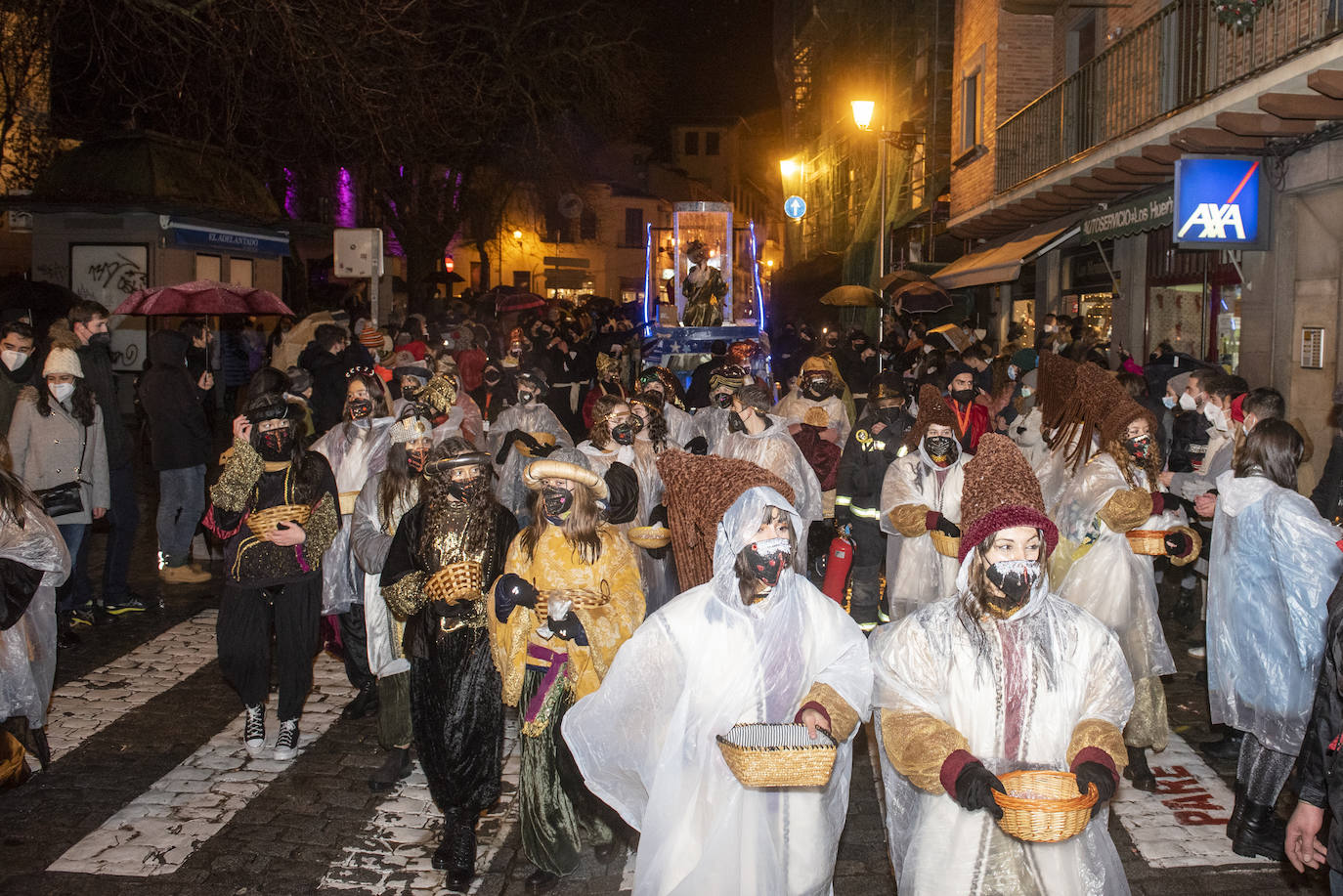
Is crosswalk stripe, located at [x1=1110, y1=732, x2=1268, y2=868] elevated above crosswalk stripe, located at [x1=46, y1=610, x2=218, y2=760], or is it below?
below

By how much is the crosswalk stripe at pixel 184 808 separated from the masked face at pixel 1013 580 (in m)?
3.89

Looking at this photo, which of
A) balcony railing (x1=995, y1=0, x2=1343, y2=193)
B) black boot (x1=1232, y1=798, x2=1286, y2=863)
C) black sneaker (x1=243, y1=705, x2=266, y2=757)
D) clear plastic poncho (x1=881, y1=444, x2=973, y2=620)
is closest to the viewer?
black boot (x1=1232, y1=798, x2=1286, y2=863)

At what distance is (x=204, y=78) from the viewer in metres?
12.3

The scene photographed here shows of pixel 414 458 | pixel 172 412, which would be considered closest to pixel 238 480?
pixel 414 458

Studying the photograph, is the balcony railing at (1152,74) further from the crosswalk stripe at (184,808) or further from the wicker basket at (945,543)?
the crosswalk stripe at (184,808)

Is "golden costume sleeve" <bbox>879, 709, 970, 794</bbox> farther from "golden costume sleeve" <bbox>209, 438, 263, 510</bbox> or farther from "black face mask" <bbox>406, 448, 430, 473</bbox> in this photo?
"golden costume sleeve" <bbox>209, 438, 263, 510</bbox>

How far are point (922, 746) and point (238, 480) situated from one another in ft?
13.9

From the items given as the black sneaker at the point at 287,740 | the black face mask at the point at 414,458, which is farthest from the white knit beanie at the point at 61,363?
the black face mask at the point at 414,458

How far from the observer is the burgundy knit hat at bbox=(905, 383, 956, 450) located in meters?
7.38

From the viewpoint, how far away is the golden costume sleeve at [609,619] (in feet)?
16.4

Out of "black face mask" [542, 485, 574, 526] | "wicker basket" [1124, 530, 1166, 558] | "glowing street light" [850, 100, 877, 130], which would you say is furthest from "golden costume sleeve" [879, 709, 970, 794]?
"glowing street light" [850, 100, 877, 130]

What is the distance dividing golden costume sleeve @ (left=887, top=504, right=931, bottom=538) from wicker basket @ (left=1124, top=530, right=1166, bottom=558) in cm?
117

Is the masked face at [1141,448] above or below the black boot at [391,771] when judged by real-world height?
above

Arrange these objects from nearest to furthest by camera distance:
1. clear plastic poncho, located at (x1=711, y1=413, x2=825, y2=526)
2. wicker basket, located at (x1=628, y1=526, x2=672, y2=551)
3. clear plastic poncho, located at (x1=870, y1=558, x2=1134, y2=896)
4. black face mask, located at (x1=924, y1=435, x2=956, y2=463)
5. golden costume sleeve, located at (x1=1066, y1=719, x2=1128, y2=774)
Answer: golden costume sleeve, located at (x1=1066, y1=719, x2=1128, y2=774) → clear plastic poncho, located at (x1=870, y1=558, x2=1134, y2=896) → wicker basket, located at (x1=628, y1=526, x2=672, y2=551) → black face mask, located at (x1=924, y1=435, x2=956, y2=463) → clear plastic poncho, located at (x1=711, y1=413, x2=825, y2=526)
